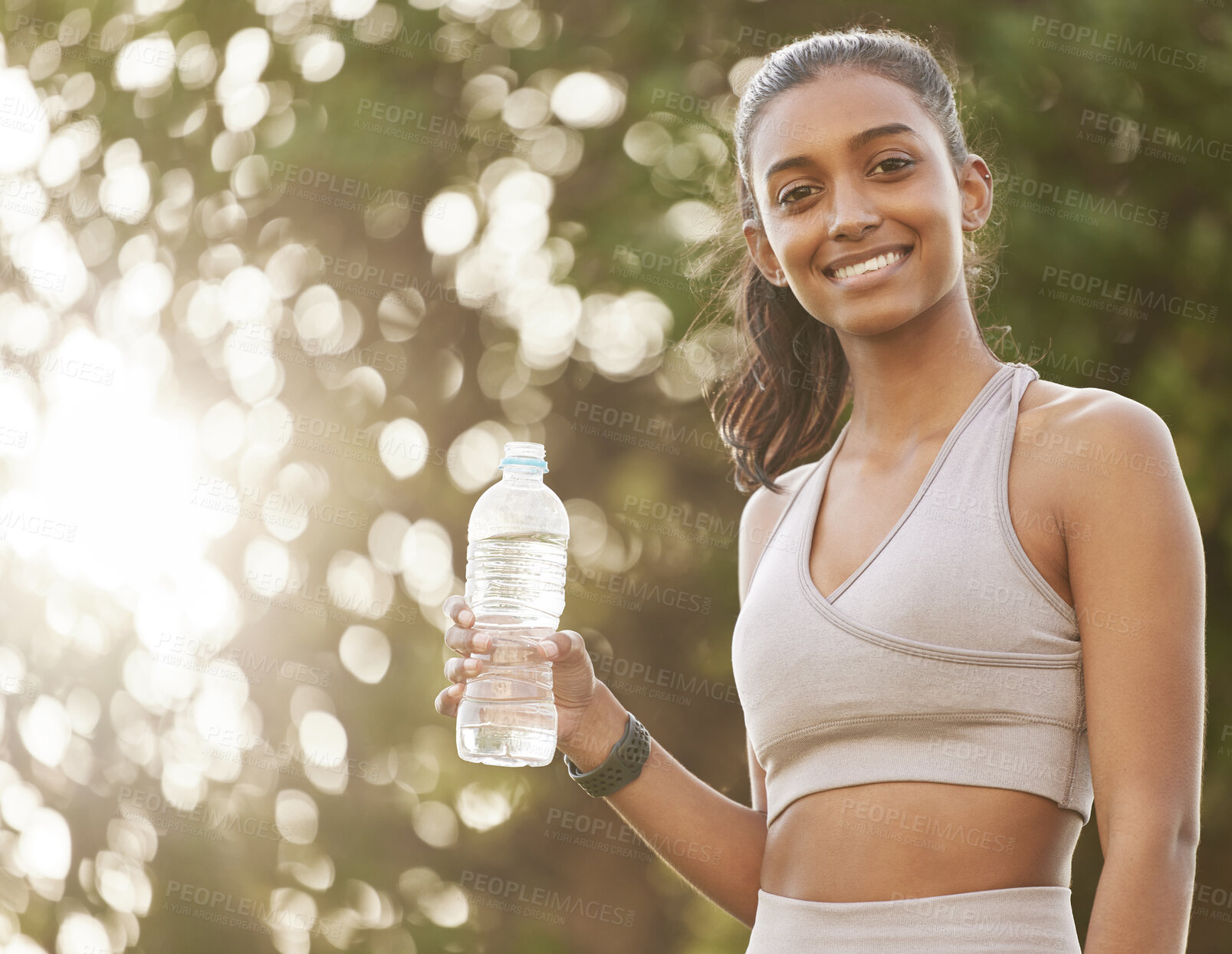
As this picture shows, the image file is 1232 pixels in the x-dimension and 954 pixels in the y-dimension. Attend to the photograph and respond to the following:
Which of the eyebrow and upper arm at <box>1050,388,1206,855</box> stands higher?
the eyebrow

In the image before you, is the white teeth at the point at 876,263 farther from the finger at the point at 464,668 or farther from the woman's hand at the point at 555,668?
the finger at the point at 464,668

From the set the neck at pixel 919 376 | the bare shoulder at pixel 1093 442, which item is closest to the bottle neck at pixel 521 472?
the neck at pixel 919 376

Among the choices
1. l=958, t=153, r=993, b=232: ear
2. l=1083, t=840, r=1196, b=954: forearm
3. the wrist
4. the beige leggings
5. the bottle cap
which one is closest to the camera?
l=1083, t=840, r=1196, b=954: forearm

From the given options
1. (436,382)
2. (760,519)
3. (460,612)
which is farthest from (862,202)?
(436,382)

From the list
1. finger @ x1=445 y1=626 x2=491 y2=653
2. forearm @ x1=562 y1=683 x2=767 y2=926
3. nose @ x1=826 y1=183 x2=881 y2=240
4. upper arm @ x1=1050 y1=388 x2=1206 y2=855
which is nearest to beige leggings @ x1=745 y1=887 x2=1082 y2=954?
upper arm @ x1=1050 y1=388 x2=1206 y2=855

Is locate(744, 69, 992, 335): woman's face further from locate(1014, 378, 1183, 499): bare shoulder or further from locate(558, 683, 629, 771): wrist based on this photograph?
locate(558, 683, 629, 771): wrist

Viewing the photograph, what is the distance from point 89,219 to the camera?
606 centimetres

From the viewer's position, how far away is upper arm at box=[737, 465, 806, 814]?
260cm

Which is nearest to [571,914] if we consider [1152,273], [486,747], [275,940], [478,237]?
[275,940]

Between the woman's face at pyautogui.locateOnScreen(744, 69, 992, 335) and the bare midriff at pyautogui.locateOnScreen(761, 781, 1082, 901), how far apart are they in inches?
31.4

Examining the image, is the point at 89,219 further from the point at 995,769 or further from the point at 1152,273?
the point at 995,769

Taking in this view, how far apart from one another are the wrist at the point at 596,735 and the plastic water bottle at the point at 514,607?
66 millimetres

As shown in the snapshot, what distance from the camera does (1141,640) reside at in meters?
1.81

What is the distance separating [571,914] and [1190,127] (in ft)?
12.2
